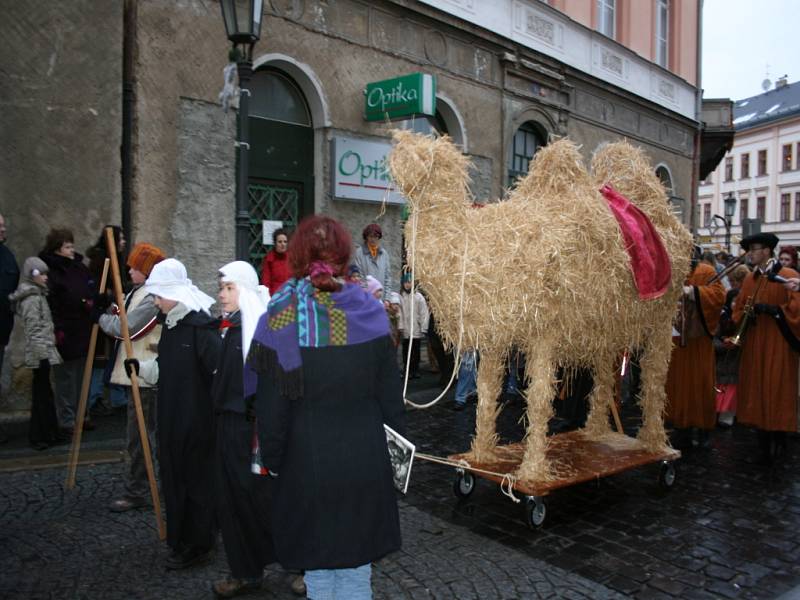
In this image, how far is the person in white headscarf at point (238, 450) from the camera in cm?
338

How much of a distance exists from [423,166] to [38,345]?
408cm

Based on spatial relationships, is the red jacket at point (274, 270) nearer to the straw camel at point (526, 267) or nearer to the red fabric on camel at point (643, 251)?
the straw camel at point (526, 267)

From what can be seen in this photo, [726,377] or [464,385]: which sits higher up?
[726,377]

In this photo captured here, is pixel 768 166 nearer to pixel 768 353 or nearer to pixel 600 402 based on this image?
pixel 768 353

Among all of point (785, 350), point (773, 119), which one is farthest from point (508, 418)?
point (773, 119)

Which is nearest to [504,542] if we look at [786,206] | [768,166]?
[786,206]

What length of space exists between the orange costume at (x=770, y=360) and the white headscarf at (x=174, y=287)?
496 cm

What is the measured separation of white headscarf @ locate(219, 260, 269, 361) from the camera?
3.32 m

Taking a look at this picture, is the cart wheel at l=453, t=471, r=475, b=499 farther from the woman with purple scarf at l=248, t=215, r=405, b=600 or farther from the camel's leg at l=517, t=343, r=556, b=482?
the woman with purple scarf at l=248, t=215, r=405, b=600

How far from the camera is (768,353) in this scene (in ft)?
20.8

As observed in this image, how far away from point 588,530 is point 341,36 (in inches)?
300

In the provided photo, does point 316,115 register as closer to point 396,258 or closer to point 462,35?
point 396,258

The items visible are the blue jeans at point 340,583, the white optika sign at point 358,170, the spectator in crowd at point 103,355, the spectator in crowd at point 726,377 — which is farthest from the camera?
the white optika sign at point 358,170

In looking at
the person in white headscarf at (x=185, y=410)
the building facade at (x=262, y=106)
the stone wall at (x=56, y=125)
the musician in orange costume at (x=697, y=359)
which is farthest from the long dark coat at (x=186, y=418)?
the musician in orange costume at (x=697, y=359)
